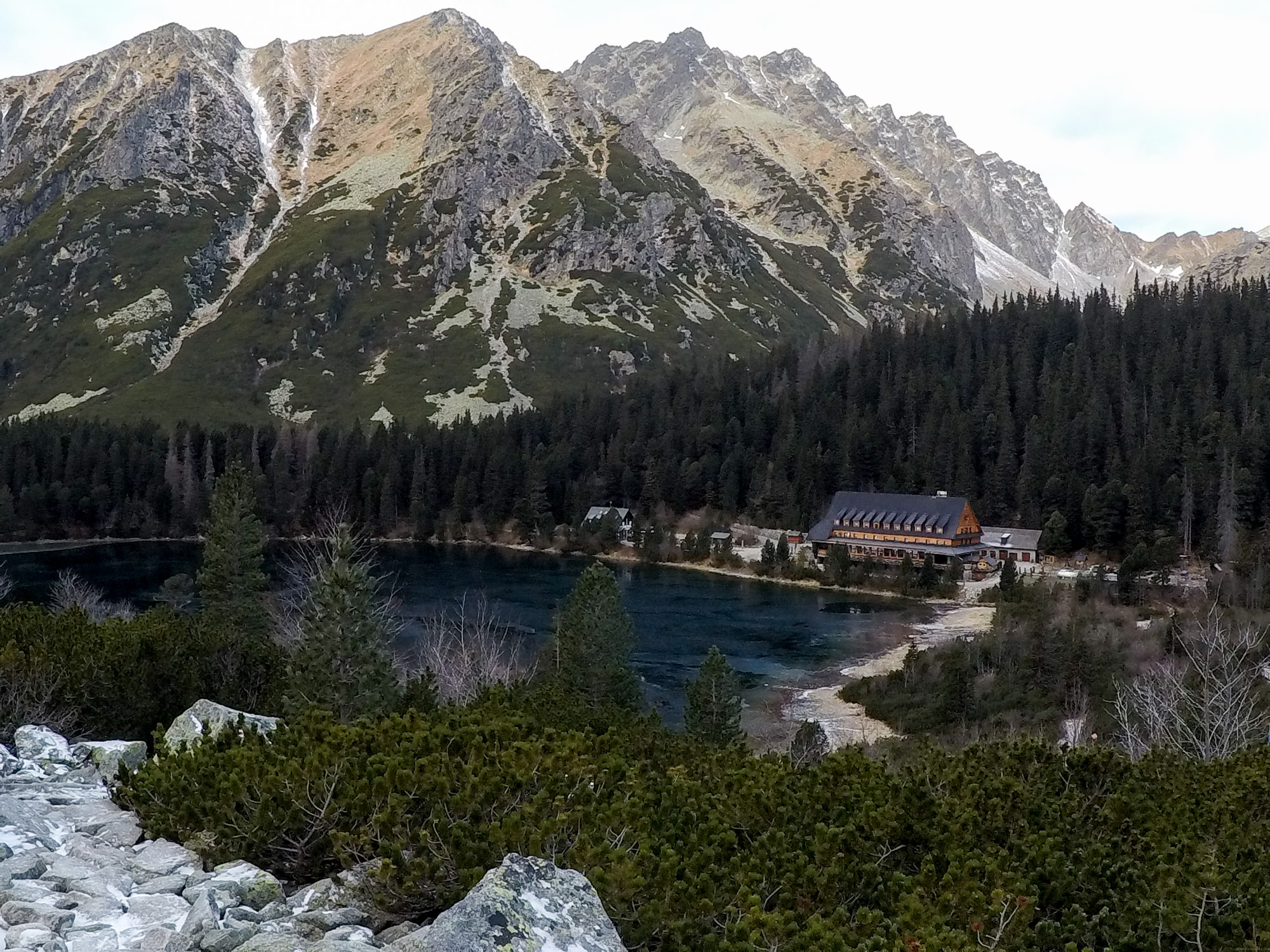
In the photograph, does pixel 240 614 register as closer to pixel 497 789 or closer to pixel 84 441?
pixel 497 789

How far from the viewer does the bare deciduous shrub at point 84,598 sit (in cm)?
5959

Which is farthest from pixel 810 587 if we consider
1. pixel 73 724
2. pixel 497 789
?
pixel 497 789

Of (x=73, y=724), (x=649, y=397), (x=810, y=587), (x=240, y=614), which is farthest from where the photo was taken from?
(x=649, y=397)

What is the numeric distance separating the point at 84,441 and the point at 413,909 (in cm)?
15022

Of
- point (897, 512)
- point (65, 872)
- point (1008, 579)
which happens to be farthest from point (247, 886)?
point (897, 512)

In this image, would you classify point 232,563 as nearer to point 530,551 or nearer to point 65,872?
point 65,872

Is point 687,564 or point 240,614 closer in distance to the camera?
point 240,614

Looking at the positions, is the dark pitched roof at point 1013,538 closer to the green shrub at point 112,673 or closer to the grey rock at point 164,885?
the green shrub at point 112,673

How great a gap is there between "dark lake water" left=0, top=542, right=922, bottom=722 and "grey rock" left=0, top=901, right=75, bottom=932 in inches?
1606

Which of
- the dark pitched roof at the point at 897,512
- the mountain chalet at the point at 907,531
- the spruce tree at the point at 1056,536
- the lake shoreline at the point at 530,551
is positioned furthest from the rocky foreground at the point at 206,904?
the spruce tree at the point at 1056,536

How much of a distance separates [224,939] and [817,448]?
133697 mm

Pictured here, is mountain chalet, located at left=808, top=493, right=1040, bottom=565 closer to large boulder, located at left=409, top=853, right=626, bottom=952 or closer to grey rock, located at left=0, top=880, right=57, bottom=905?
grey rock, located at left=0, top=880, right=57, bottom=905

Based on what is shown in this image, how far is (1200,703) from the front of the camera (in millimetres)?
31297

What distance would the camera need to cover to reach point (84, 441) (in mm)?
137125
